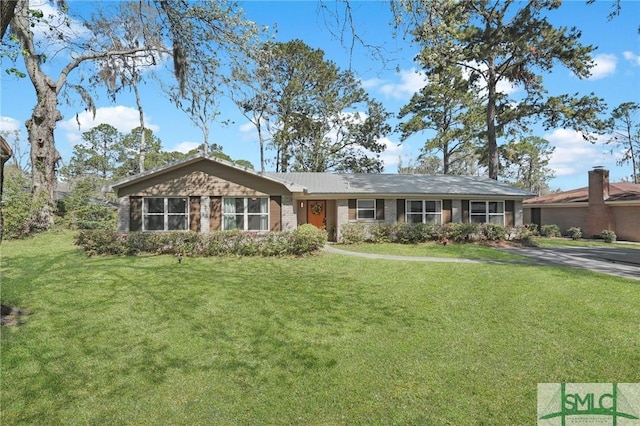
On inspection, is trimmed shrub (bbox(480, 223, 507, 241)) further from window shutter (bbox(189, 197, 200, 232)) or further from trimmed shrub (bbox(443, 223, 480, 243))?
window shutter (bbox(189, 197, 200, 232))

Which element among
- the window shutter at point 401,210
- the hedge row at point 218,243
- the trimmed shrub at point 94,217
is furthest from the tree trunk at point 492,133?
the trimmed shrub at point 94,217

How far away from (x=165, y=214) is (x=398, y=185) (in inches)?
513

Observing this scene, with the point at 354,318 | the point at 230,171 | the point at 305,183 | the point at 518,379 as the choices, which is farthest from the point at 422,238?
the point at 518,379

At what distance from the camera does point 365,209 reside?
1855 centimetres

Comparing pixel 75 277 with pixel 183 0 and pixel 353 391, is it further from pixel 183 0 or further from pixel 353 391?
pixel 353 391

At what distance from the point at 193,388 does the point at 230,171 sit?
42.2 feet

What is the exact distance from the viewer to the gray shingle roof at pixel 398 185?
61.3ft

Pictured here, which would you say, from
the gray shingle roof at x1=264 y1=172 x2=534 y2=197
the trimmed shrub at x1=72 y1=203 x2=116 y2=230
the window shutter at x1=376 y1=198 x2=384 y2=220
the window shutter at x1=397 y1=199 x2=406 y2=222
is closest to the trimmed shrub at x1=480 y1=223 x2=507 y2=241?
the gray shingle roof at x1=264 y1=172 x2=534 y2=197

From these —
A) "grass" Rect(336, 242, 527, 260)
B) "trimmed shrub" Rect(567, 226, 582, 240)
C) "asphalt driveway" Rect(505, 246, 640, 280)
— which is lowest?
"asphalt driveway" Rect(505, 246, 640, 280)

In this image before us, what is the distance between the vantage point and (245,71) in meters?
6.59

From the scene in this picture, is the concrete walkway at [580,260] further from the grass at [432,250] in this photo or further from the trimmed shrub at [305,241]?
the trimmed shrub at [305,241]

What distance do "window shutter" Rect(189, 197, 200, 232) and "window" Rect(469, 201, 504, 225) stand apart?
15308 mm

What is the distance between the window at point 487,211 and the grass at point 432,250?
13.2ft

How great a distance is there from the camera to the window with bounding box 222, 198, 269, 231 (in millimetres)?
16062
